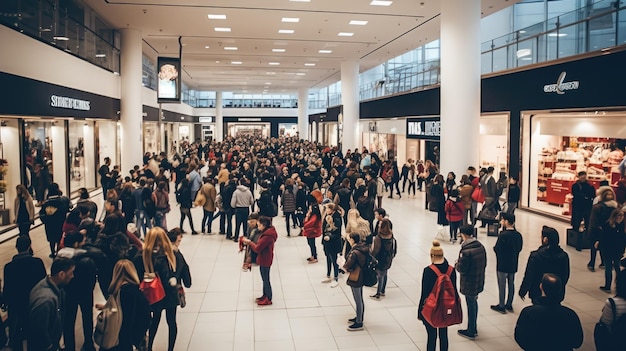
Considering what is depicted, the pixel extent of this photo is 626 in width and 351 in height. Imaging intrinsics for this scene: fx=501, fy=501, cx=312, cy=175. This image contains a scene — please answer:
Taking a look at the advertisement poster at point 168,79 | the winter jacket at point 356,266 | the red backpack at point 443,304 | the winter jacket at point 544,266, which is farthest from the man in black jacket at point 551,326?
the advertisement poster at point 168,79

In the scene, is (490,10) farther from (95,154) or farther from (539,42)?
(95,154)

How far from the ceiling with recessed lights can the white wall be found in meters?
Answer: 2.32

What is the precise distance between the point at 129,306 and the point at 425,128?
17.7 meters

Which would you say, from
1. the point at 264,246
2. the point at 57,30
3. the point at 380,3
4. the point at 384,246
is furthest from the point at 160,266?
the point at 380,3

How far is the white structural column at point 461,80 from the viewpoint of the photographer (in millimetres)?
14562

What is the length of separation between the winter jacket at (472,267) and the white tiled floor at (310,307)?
0.75 meters

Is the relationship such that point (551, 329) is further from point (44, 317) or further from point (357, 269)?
point (44, 317)

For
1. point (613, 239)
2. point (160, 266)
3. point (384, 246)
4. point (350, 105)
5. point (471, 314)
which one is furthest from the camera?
point (350, 105)

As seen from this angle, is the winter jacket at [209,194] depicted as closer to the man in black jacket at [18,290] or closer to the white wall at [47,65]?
the white wall at [47,65]

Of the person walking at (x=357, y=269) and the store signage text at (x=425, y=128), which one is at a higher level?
the store signage text at (x=425, y=128)

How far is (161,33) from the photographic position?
21891 millimetres

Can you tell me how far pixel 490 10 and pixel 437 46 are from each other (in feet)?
42.4

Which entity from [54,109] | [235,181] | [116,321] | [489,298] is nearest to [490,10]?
[235,181]

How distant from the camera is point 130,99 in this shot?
70.3ft
